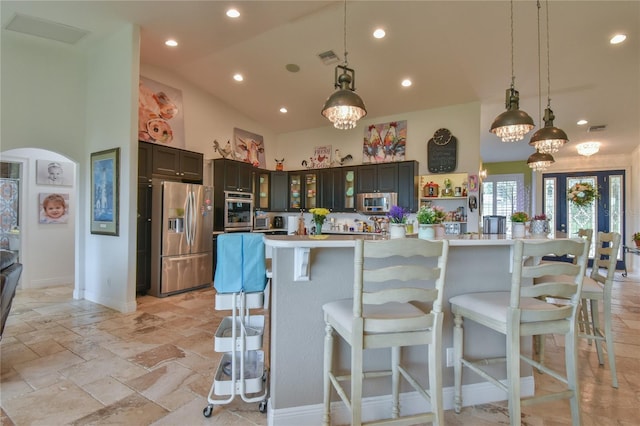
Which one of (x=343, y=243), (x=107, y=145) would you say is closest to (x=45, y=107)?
(x=107, y=145)

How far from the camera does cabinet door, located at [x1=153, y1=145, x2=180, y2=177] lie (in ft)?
16.4

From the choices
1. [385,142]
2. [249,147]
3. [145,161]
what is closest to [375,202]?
[385,142]

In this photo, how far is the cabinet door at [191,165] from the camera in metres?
5.42

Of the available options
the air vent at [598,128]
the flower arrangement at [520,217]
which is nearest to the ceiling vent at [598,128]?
the air vent at [598,128]

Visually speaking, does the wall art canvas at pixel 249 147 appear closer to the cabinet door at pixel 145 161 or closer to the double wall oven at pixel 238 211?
the double wall oven at pixel 238 211

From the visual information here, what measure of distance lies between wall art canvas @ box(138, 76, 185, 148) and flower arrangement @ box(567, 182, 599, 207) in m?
9.09

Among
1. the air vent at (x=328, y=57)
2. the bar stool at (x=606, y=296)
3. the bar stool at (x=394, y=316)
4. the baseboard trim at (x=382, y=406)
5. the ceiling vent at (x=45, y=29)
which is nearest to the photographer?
the bar stool at (x=394, y=316)

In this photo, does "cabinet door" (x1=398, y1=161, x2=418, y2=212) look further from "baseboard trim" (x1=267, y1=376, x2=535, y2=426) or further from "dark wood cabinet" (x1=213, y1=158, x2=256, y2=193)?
"baseboard trim" (x1=267, y1=376, x2=535, y2=426)

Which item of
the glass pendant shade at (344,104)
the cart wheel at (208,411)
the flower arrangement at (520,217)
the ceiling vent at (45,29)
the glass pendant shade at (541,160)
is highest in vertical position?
the ceiling vent at (45,29)

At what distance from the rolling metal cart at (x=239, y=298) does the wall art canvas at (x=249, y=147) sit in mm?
5102

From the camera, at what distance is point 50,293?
505 cm

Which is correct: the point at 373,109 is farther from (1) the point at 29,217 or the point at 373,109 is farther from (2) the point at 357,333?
(1) the point at 29,217

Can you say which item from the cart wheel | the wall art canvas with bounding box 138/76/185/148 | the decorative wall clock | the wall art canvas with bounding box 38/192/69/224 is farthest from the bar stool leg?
the wall art canvas with bounding box 38/192/69/224

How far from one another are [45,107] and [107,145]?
96 centimetres
